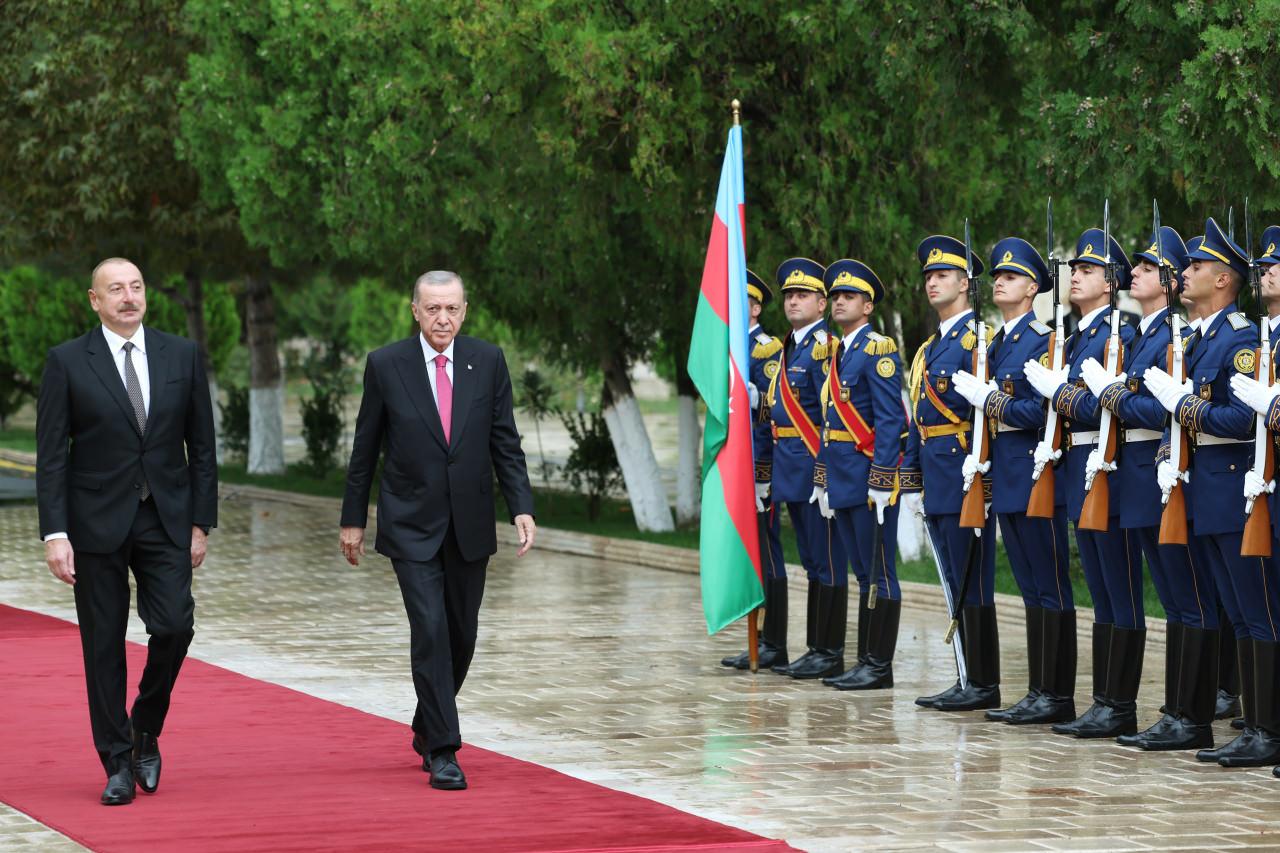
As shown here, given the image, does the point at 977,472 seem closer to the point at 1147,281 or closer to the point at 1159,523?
the point at 1159,523

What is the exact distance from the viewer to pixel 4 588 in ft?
55.7

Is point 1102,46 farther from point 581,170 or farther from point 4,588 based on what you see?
point 4,588

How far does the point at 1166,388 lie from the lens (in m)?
9.13

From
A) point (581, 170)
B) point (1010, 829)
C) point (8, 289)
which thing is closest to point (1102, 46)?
point (581, 170)

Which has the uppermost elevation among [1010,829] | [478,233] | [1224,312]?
[478,233]

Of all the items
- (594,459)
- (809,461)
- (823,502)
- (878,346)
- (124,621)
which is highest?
(878,346)

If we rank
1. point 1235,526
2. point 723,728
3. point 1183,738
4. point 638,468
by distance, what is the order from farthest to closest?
point 638,468 < point 723,728 < point 1183,738 < point 1235,526

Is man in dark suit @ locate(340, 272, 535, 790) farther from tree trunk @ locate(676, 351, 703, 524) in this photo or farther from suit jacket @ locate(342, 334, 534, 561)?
tree trunk @ locate(676, 351, 703, 524)

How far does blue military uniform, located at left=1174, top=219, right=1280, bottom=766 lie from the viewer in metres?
9.06

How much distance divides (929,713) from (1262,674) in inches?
77.1

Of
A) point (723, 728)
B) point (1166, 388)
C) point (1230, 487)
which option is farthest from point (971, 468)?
point (723, 728)

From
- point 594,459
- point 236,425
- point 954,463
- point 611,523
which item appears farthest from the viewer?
point 236,425

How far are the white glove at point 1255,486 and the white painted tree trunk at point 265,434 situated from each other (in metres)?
23.9

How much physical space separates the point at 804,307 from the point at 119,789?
519 cm
